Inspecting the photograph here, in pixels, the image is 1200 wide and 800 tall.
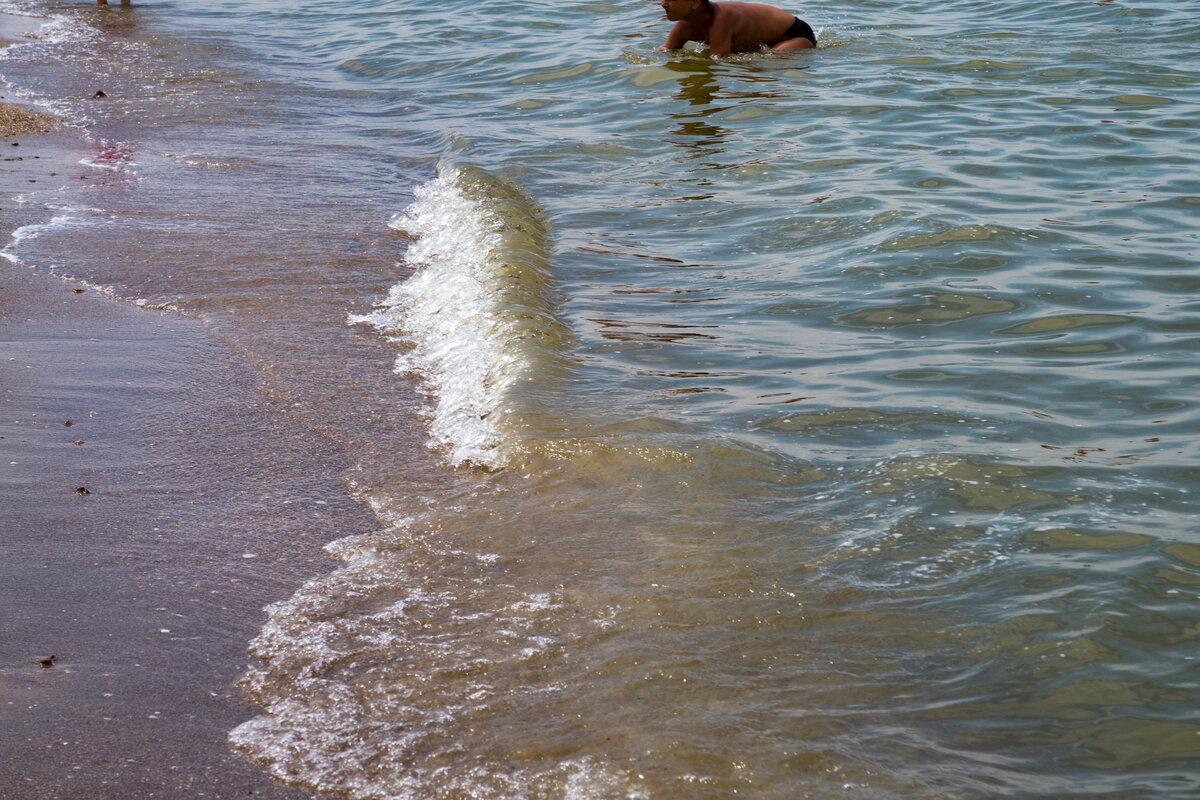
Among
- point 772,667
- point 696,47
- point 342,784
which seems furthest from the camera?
point 696,47

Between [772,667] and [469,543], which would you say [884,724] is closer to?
[772,667]

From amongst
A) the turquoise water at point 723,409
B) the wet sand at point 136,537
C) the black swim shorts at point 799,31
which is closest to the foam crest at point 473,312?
the turquoise water at point 723,409

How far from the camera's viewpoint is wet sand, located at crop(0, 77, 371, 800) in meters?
2.68

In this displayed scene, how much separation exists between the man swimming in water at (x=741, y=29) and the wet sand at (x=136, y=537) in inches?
306

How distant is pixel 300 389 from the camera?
16.1ft

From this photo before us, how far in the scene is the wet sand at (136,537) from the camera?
2.68 m

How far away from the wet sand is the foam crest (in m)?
0.62

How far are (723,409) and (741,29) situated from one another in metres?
8.33

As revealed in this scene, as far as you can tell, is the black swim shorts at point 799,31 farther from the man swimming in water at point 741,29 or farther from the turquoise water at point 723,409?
the turquoise water at point 723,409

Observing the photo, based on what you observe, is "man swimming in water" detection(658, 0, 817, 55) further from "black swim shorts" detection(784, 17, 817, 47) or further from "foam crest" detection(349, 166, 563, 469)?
"foam crest" detection(349, 166, 563, 469)

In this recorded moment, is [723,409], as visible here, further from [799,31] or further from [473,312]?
[799,31]

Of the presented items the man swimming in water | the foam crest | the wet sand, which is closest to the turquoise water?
the foam crest

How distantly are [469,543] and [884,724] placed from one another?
145 centimetres

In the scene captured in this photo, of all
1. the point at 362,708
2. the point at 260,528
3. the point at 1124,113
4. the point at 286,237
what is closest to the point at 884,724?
the point at 362,708
